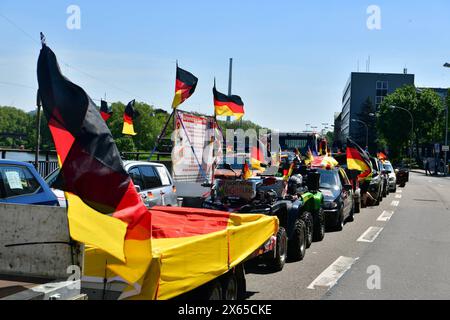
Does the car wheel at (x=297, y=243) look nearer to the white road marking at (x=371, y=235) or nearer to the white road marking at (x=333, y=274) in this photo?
the white road marking at (x=333, y=274)

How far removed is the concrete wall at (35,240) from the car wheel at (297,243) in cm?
603

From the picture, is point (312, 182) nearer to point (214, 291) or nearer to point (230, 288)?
point (230, 288)

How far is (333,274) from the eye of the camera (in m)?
9.05

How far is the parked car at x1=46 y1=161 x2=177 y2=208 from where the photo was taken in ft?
36.1

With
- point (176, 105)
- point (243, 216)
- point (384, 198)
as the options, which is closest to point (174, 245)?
point (243, 216)

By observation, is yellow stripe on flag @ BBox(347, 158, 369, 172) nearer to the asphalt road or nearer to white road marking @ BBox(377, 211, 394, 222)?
white road marking @ BBox(377, 211, 394, 222)

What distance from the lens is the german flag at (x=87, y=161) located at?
388 centimetres

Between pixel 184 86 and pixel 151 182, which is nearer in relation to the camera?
pixel 151 182

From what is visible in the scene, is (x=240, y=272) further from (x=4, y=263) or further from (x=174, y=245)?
(x=4, y=263)

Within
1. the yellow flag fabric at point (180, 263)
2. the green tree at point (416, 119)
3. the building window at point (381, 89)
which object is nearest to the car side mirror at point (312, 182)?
the yellow flag fabric at point (180, 263)

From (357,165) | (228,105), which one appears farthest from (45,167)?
(357,165)

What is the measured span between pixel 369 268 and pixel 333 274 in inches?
34.0

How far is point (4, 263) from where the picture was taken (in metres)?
4.57

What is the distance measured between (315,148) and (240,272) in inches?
756
